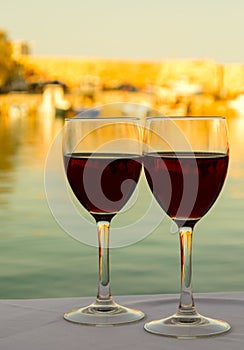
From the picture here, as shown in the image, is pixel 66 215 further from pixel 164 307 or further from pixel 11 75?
pixel 11 75

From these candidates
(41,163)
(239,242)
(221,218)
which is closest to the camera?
(239,242)

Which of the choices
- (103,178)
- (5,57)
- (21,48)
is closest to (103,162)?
(103,178)

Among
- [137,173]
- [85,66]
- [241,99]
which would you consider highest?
[85,66]

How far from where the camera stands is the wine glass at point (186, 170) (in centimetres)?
102

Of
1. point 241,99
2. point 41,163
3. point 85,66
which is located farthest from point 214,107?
point 41,163

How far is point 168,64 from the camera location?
6297 cm

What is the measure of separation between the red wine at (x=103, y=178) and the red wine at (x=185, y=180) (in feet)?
0.14

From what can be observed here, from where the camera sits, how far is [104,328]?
40.7 inches

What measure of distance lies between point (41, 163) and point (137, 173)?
362 inches

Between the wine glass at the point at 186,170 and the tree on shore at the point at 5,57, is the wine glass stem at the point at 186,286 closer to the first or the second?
the wine glass at the point at 186,170

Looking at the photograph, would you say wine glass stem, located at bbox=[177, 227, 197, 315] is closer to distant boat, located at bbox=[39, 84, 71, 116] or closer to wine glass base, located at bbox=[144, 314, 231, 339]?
wine glass base, located at bbox=[144, 314, 231, 339]

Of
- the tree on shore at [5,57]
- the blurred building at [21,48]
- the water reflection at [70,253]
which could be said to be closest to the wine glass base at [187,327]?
the water reflection at [70,253]

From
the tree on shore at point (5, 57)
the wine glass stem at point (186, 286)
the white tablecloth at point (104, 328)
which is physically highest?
the tree on shore at point (5, 57)

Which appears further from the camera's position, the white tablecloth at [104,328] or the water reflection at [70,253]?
the water reflection at [70,253]
